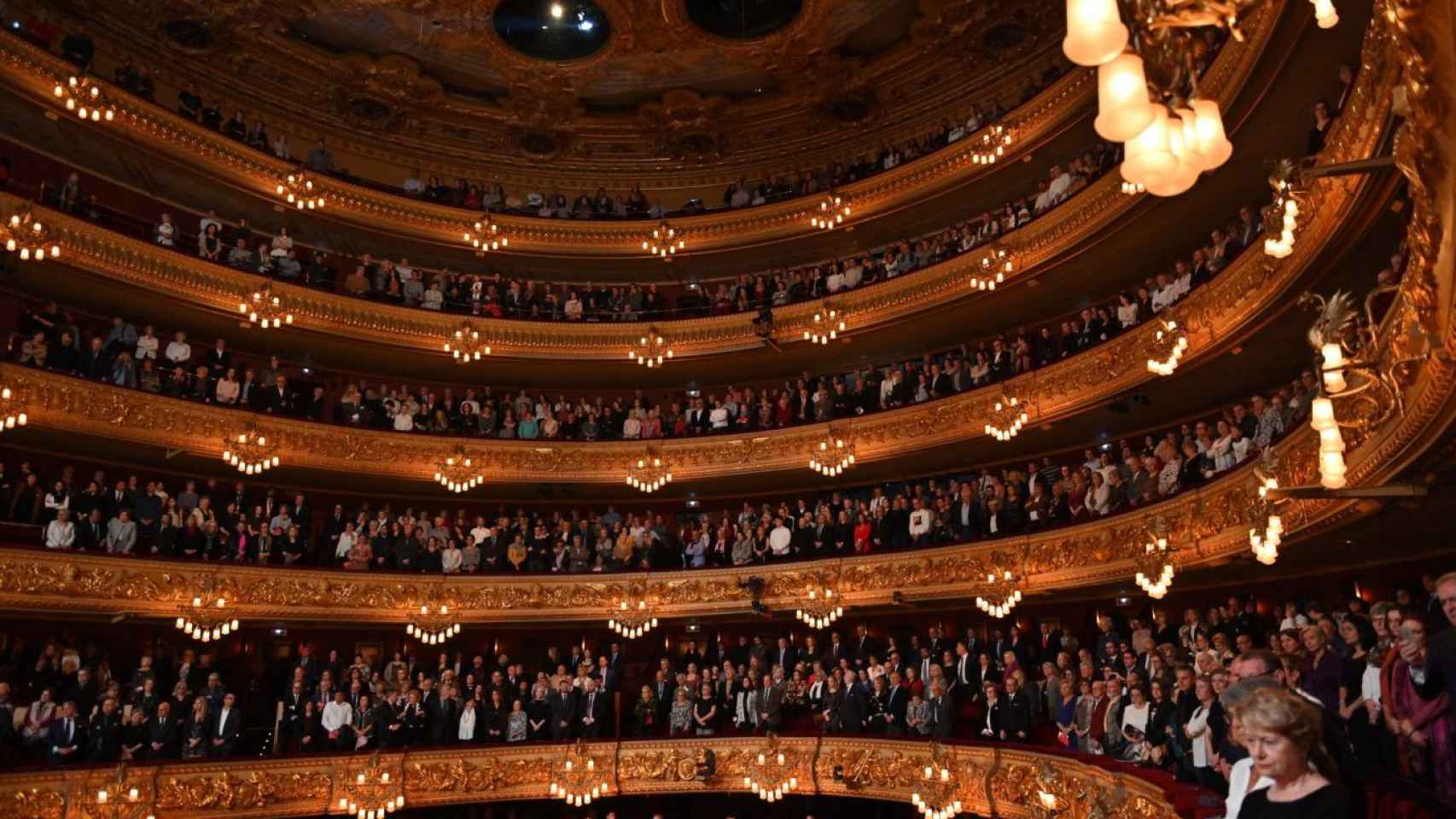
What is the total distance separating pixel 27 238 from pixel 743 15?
16177 mm

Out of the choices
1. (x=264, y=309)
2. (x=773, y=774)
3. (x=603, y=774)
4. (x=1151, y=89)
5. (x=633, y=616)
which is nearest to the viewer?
(x=1151, y=89)

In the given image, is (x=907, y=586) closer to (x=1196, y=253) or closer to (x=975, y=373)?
(x=975, y=373)

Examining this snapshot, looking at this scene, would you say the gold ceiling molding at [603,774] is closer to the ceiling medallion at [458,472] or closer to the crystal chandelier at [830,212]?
the ceiling medallion at [458,472]

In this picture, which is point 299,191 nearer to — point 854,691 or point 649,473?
point 649,473

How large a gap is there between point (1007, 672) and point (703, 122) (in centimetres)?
1773

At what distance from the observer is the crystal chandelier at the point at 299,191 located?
2238 cm

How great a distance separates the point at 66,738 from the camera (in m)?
14.9

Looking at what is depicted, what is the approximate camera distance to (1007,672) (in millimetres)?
15086

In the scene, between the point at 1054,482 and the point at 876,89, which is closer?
the point at 1054,482

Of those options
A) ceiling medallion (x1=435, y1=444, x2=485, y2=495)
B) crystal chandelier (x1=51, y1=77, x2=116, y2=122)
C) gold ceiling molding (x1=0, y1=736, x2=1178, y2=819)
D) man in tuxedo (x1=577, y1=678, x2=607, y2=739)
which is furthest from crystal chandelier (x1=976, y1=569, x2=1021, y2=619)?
crystal chandelier (x1=51, y1=77, x2=116, y2=122)

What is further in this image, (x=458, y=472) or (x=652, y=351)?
(x=652, y=351)

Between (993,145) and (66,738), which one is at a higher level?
(993,145)

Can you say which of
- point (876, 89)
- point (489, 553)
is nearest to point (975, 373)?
point (876, 89)

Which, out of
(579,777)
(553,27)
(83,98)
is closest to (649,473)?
(579,777)
